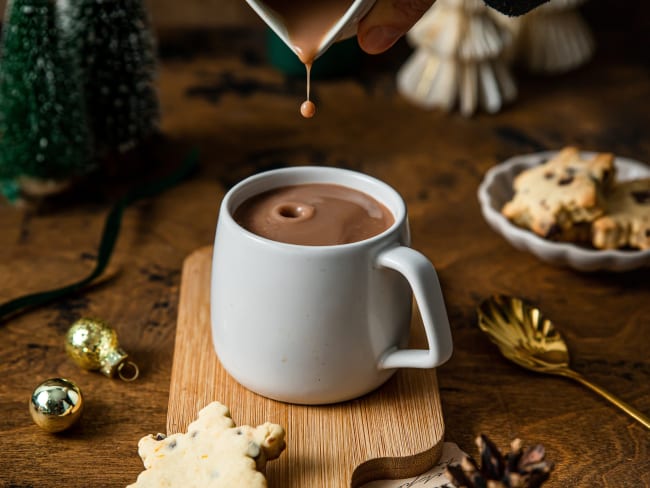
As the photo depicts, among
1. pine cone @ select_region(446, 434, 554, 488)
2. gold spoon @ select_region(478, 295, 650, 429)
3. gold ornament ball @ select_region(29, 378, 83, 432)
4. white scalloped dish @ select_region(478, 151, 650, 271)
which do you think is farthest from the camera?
white scalloped dish @ select_region(478, 151, 650, 271)

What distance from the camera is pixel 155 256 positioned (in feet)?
3.53

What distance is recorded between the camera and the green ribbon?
0.95 meters

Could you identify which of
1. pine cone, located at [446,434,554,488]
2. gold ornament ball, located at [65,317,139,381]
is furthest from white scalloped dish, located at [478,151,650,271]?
gold ornament ball, located at [65,317,139,381]

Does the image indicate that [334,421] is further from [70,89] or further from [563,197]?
[70,89]

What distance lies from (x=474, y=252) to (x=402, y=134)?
392 mm

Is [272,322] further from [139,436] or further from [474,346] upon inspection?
[474,346]

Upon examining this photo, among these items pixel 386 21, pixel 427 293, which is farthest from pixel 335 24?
pixel 427 293

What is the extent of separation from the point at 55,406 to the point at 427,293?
0.37 meters

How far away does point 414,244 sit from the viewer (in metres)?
1.12

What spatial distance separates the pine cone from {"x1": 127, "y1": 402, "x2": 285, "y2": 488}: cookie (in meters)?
0.16

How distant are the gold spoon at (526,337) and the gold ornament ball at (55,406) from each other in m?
0.45

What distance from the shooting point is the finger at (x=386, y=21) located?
0.80 m

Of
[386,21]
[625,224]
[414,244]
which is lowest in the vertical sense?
[414,244]

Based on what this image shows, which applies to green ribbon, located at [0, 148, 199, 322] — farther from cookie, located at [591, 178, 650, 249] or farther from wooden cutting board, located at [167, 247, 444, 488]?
cookie, located at [591, 178, 650, 249]
